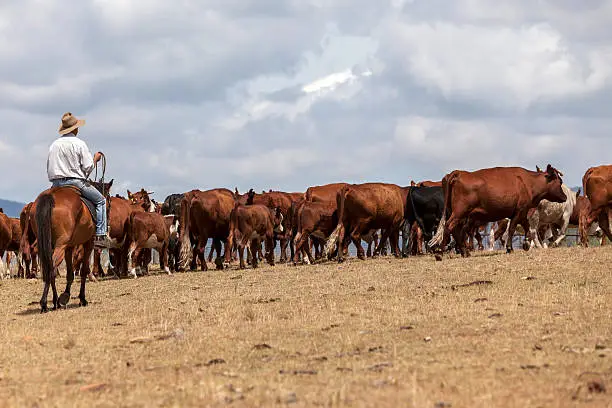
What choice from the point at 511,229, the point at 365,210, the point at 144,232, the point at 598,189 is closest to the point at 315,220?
the point at 365,210

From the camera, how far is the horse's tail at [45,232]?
13.3 m

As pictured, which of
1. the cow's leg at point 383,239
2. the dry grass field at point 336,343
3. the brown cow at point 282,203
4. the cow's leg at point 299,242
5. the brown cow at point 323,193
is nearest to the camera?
the dry grass field at point 336,343

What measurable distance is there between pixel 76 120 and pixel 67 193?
131 centimetres

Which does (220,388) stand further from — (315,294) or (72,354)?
(315,294)

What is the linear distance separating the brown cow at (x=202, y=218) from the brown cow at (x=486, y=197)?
6685 mm

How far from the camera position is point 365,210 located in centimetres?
2362

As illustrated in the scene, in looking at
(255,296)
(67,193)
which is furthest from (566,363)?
(67,193)

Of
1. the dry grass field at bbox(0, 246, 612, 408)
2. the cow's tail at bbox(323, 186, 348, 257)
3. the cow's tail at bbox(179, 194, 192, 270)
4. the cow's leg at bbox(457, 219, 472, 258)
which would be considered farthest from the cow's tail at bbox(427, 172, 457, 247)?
the cow's tail at bbox(179, 194, 192, 270)

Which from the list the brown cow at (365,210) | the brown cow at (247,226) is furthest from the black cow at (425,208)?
the brown cow at (247,226)

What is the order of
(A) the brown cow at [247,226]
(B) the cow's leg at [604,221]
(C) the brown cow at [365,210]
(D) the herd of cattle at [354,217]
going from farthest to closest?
(C) the brown cow at [365,210]
(A) the brown cow at [247,226]
(B) the cow's leg at [604,221]
(D) the herd of cattle at [354,217]

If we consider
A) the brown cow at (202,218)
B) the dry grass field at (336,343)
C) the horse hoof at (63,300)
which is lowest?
the dry grass field at (336,343)

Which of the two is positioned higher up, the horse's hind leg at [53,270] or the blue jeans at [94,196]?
the blue jeans at [94,196]

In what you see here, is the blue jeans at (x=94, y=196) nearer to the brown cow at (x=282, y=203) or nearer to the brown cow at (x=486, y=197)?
the brown cow at (x=486, y=197)

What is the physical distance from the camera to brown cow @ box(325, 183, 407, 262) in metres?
23.5
